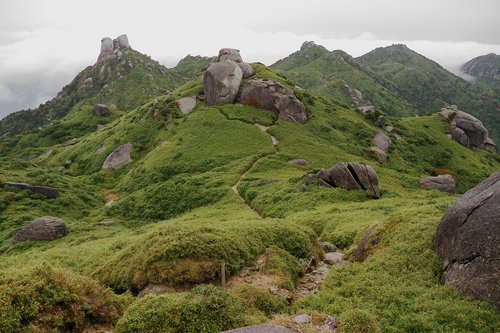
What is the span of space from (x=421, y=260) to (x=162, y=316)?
15541 mm

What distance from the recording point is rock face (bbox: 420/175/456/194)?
66500 millimetres

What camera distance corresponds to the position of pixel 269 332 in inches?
554

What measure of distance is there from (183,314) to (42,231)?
1642 inches

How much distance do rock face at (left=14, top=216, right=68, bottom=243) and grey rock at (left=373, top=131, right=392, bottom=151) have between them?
70921 millimetres

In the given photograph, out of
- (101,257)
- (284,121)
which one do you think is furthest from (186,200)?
(284,121)

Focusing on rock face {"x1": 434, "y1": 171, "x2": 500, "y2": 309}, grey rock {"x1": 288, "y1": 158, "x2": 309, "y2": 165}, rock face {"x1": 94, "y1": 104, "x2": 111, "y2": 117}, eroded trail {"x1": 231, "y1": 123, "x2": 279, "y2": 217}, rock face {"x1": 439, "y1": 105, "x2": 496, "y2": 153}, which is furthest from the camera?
rock face {"x1": 94, "y1": 104, "x2": 111, "y2": 117}

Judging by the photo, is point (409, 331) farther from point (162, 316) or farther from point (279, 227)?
point (279, 227)

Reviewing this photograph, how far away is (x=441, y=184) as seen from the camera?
67.4 metres

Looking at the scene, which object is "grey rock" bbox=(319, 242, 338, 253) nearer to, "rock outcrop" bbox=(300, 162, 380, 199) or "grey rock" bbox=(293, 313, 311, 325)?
"grey rock" bbox=(293, 313, 311, 325)

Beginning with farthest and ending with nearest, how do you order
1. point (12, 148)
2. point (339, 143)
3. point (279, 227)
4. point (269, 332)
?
point (12, 148) → point (339, 143) → point (279, 227) → point (269, 332)

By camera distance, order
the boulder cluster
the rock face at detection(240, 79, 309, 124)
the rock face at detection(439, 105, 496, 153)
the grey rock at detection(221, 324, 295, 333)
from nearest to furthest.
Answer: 1. the grey rock at detection(221, 324, 295, 333)
2. the rock face at detection(240, 79, 309, 124)
3. the boulder cluster
4. the rock face at detection(439, 105, 496, 153)

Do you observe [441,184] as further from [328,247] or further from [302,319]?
[302,319]

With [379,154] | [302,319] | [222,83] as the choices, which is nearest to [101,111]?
[222,83]

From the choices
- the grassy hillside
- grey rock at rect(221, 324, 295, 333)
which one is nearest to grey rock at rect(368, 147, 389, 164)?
the grassy hillside
